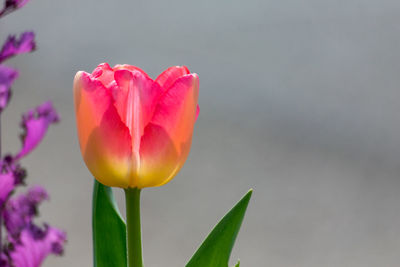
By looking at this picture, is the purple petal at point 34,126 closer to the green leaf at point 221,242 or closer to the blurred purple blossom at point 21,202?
the blurred purple blossom at point 21,202

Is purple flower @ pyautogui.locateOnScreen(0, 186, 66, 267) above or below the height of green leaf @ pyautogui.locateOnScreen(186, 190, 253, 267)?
below


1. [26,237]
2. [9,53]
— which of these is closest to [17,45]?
[9,53]

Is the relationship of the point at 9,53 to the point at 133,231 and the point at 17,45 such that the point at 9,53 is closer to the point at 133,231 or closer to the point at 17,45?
the point at 17,45

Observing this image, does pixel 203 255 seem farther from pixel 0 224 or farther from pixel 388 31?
pixel 388 31

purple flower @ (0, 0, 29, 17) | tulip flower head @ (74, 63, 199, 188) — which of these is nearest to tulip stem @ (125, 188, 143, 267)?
tulip flower head @ (74, 63, 199, 188)

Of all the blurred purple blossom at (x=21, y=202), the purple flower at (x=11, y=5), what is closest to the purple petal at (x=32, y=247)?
the blurred purple blossom at (x=21, y=202)

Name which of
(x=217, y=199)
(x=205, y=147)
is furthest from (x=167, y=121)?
(x=205, y=147)

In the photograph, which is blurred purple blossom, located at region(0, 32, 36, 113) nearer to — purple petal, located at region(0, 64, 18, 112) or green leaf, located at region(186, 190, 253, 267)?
purple petal, located at region(0, 64, 18, 112)
